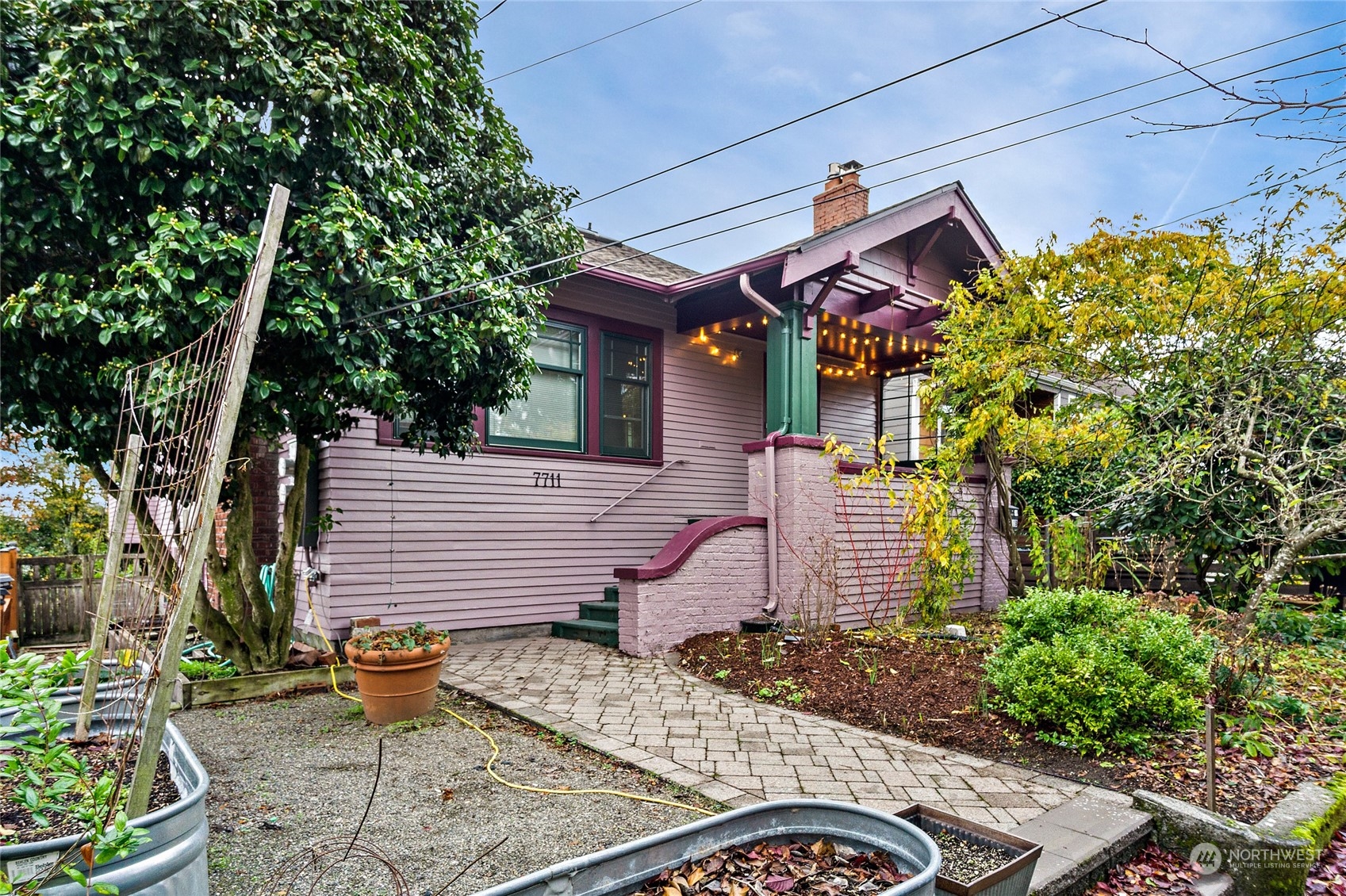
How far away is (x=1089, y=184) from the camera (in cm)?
833

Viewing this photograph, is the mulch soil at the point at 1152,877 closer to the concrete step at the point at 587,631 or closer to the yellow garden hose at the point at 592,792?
the yellow garden hose at the point at 592,792

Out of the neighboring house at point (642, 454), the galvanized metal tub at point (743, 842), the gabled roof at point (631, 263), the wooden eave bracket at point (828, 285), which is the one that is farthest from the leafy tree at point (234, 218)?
the galvanized metal tub at point (743, 842)

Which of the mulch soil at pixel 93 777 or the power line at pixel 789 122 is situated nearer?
the mulch soil at pixel 93 777

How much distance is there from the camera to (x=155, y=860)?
1.76m

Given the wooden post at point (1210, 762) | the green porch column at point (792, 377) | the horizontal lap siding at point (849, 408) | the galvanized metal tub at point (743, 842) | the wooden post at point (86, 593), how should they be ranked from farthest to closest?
the horizontal lap siding at point (849, 408) → the green porch column at point (792, 377) → the wooden post at point (86, 593) → the wooden post at point (1210, 762) → the galvanized metal tub at point (743, 842)

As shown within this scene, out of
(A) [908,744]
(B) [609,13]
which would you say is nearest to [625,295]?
(B) [609,13]

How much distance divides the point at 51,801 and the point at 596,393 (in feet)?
21.9

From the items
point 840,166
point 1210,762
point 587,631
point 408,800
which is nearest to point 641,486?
point 587,631

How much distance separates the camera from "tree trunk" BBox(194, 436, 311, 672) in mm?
5496

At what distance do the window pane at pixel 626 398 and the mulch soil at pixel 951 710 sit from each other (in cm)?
268

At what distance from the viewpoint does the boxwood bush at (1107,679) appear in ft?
13.1

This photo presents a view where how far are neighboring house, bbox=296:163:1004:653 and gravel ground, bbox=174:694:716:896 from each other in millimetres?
2290

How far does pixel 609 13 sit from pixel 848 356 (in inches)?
258

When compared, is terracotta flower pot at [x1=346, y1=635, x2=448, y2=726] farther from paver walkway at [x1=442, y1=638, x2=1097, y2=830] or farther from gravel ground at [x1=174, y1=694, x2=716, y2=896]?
paver walkway at [x1=442, y1=638, x2=1097, y2=830]
